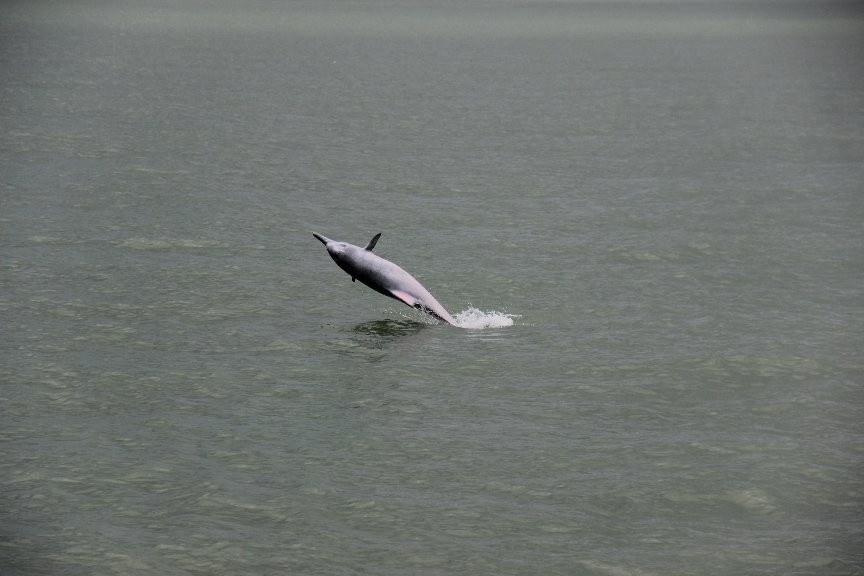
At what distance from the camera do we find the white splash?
880 inches

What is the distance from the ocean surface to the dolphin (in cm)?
63

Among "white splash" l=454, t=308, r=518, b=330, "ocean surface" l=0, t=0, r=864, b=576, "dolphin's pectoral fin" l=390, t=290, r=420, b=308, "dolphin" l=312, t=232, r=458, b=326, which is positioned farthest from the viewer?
"white splash" l=454, t=308, r=518, b=330

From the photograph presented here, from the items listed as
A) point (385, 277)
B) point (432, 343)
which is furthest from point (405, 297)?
point (432, 343)

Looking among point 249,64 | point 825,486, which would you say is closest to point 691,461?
point 825,486

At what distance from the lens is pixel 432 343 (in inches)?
833

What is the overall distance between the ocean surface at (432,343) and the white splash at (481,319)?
0.08 metres

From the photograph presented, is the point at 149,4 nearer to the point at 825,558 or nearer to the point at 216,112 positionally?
the point at 216,112

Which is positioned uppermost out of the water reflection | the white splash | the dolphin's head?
the dolphin's head

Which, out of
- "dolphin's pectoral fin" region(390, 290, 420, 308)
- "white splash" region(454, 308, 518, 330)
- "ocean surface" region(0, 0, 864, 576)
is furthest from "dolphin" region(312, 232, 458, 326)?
"white splash" region(454, 308, 518, 330)

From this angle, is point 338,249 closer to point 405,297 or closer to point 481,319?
point 405,297

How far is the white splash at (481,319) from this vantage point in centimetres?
2234

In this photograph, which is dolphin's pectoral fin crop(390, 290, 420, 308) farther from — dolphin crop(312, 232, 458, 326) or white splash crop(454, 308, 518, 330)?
white splash crop(454, 308, 518, 330)

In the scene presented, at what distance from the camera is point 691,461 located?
16641 millimetres

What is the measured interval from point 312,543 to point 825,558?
5.10 meters
